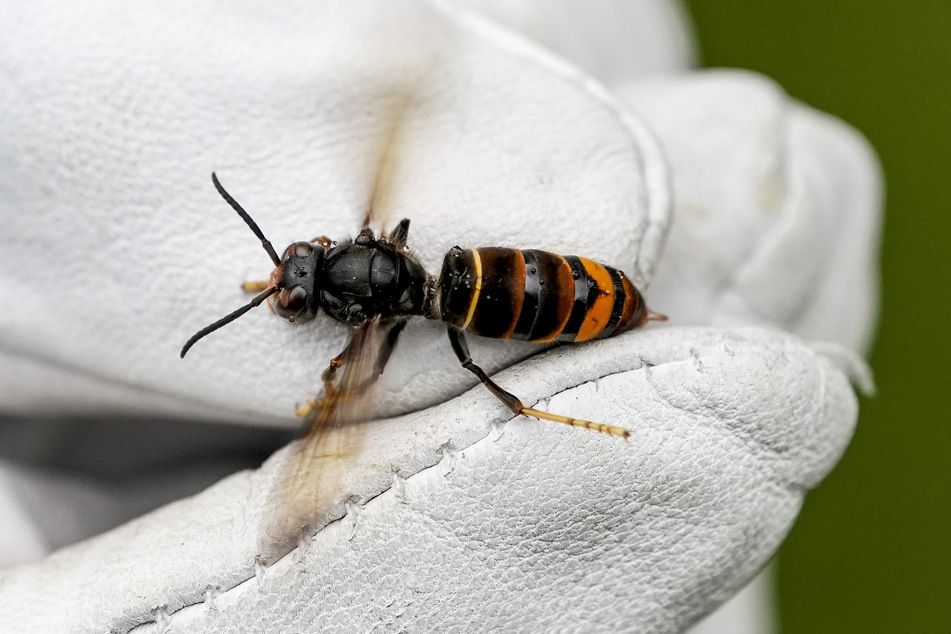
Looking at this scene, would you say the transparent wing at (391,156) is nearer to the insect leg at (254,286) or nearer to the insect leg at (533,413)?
the insect leg at (254,286)

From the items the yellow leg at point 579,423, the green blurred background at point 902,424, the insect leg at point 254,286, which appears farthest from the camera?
the green blurred background at point 902,424

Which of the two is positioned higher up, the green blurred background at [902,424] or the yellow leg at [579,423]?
the yellow leg at [579,423]

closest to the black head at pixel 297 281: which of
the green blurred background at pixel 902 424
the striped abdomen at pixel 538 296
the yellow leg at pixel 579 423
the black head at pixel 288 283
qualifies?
the black head at pixel 288 283

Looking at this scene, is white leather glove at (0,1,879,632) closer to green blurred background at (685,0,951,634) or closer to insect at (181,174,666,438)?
insect at (181,174,666,438)

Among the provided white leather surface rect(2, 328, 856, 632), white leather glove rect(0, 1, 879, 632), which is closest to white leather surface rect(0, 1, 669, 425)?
white leather glove rect(0, 1, 879, 632)

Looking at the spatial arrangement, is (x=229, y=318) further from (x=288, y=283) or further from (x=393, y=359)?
(x=393, y=359)

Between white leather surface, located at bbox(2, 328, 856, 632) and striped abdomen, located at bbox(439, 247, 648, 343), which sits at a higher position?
striped abdomen, located at bbox(439, 247, 648, 343)
